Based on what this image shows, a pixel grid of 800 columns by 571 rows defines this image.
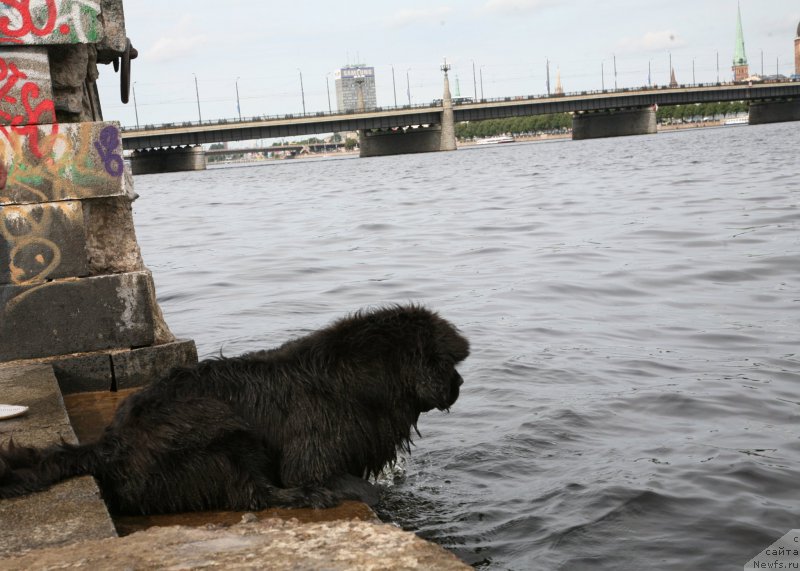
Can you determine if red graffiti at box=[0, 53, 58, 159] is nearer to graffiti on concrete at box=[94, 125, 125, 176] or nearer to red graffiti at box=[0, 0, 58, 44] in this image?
red graffiti at box=[0, 0, 58, 44]

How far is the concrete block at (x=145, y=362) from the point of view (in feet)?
21.5

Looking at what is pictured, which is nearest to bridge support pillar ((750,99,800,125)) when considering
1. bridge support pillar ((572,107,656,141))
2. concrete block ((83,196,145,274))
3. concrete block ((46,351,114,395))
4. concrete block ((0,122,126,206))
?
bridge support pillar ((572,107,656,141))

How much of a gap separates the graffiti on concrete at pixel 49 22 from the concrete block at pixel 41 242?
104cm

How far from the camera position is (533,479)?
575 centimetres

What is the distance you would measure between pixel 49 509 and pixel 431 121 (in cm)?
10164

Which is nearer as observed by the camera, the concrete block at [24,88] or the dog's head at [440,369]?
the dog's head at [440,369]

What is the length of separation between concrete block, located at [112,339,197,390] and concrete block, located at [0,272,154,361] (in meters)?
0.09

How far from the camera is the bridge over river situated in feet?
300

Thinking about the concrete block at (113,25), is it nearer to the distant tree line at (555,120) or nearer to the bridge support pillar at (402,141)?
the bridge support pillar at (402,141)

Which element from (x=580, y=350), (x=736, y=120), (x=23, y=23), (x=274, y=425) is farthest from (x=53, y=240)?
(x=736, y=120)

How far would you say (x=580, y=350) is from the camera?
29.1 ft

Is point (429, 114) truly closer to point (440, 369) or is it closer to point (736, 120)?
point (736, 120)

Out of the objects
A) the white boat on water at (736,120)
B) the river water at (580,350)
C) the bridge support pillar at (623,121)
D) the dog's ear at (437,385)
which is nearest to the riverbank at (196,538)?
the dog's ear at (437,385)

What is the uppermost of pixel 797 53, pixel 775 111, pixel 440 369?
pixel 797 53
